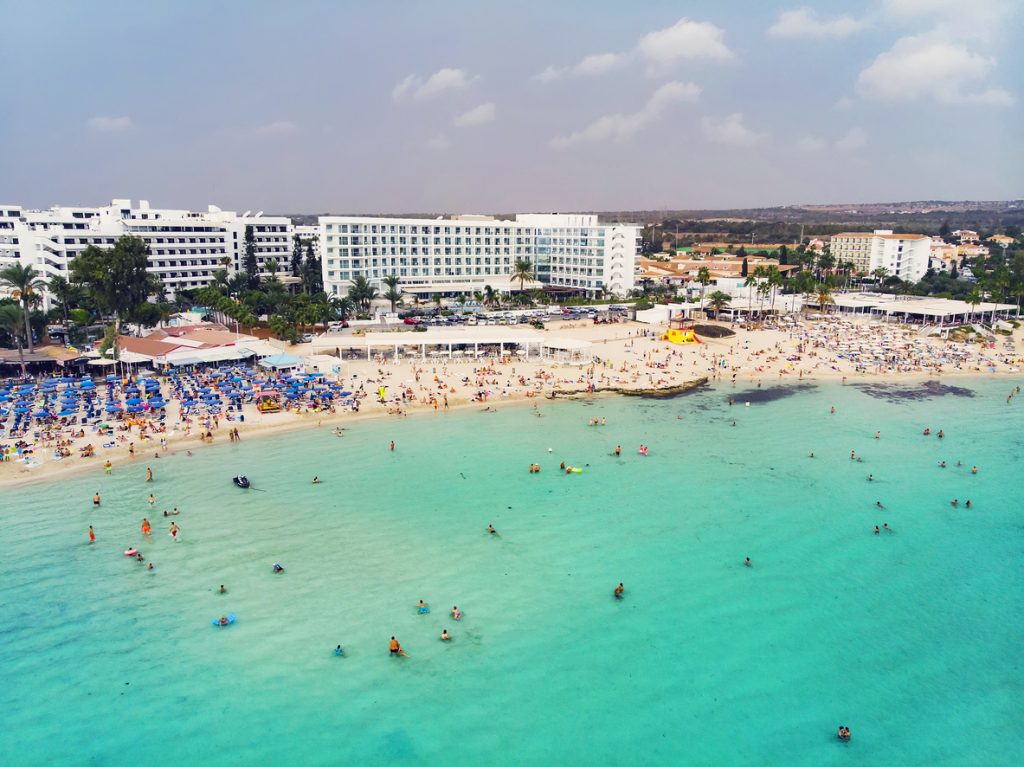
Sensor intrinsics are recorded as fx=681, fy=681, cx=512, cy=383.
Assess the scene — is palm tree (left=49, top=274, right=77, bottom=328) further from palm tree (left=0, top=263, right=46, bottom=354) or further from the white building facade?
the white building facade

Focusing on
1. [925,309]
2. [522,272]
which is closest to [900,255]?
[925,309]

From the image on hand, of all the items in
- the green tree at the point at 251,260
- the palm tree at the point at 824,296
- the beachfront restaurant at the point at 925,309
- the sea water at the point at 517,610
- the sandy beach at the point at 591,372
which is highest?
the green tree at the point at 251,260

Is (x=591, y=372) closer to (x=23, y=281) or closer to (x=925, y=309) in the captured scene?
(x=23, y=281)

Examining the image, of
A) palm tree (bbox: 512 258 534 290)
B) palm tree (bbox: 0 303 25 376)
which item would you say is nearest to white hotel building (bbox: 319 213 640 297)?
palm tree (bbox: 512 258 534 290)

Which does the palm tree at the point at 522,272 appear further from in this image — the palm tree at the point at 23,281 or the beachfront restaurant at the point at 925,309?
the palm tree at the point at 23,281

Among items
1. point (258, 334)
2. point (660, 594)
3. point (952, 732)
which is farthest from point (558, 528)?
point (258, 334)

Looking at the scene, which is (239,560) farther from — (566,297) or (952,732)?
(566,297)

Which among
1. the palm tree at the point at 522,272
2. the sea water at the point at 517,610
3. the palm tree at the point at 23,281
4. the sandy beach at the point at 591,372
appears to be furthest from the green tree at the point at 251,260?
the sea water at the point at 517,610
